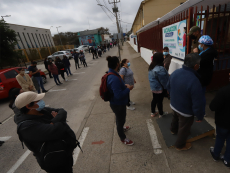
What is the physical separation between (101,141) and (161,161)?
4.54ft

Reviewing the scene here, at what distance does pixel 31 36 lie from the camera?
33.4 metres

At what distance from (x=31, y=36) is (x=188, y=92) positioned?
1638 inches

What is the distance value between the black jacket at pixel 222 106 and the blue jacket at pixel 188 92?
17 cm

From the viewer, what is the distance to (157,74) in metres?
2.75

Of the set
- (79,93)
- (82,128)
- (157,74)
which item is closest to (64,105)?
(79,93)

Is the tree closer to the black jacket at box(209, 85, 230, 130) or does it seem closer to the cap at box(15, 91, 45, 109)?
the cap at box(15, 91, 45, 109)

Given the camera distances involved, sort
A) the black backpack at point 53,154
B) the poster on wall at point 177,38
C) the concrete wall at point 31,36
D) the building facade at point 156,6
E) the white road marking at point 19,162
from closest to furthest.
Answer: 1. the black backpack at point 53,154
2. the white road marking at point 19,162
3. the poster on wall at point 177,38
4. the building facade at point 156,6
5. the concrete wall at point 31,36

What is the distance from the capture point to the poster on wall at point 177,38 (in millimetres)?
4188

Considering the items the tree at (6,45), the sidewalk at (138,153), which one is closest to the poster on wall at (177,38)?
the sidewalk at (138,153)

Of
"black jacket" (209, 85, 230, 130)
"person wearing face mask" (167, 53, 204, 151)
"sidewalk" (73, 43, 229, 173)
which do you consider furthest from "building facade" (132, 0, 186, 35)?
"black jacket" (209, 85, 230, 130)

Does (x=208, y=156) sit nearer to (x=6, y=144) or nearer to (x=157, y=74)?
(x=157, y=74)

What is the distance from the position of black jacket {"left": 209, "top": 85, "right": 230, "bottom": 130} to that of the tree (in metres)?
13.1

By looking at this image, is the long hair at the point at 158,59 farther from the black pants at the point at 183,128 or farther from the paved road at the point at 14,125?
the paved road at the point at 14,125

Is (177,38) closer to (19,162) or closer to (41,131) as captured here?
(41,131)
